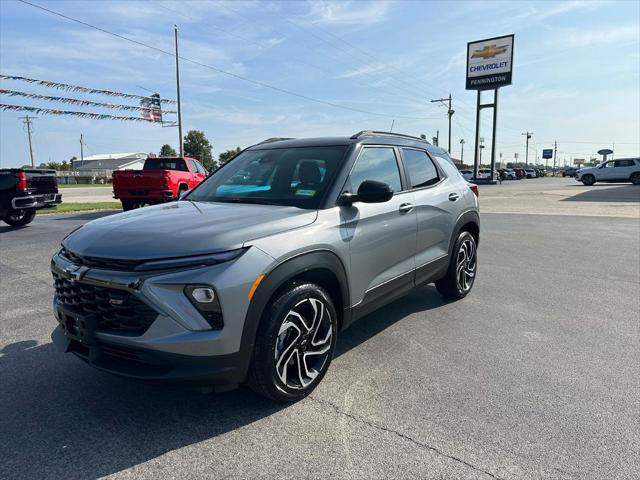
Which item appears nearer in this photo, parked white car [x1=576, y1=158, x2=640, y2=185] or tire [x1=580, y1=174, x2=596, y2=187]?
parked white car [x1=576, y1=158, x2=640, y2=185]

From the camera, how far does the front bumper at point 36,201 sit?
10.2 metres

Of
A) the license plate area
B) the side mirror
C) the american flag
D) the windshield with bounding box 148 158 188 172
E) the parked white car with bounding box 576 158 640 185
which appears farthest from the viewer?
the american flag

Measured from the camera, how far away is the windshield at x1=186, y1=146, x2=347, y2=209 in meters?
3.41

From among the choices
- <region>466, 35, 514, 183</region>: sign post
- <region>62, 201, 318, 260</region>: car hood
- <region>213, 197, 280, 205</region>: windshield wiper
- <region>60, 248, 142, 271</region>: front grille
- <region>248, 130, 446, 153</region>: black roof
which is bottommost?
<region>60, 248, 142, 271</region>: front grille

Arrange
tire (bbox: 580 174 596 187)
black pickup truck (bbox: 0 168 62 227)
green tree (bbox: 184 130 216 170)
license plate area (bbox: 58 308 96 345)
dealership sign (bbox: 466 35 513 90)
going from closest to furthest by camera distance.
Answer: license plate area (bbox: 58 308 96 345) → black pickup truck (bbox: 0 168 62 227) → tire (bbox: 580 174 596 187) → dealership sign (bbox: 466 35 513 90) → green tree (bbox: 184 130 216 170)

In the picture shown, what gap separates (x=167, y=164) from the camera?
55.3ft

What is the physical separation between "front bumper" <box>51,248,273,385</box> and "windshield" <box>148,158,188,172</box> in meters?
14.4

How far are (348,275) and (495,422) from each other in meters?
1.32

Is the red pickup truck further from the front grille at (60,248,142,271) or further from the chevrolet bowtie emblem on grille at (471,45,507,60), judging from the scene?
the chevrolet bowtie emblem on grille at (471,45,507,60)

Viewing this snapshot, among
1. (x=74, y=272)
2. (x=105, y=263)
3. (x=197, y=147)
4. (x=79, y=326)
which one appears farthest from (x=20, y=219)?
(x=197, y=147)

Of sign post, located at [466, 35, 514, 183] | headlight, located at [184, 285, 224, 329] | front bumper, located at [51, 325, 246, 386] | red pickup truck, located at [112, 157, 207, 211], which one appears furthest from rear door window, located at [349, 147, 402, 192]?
sign post, located at [466, 35, 514, 183]

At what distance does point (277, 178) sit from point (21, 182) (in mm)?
9282

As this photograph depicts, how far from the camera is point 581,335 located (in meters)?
4.14

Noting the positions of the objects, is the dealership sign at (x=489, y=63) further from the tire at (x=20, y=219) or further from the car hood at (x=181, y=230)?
the car hood at (x=181, y=230)
